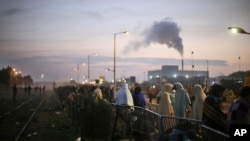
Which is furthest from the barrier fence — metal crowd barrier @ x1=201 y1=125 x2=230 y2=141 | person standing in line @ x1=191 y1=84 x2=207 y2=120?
person standing in line @ x1=191 y1=84 x2=207 y2=120

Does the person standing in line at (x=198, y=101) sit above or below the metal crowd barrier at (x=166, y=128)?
above

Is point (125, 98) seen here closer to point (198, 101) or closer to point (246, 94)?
point (198, 101)

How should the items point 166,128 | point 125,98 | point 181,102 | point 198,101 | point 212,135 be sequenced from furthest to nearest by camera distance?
point 125,98
point 181,102
point 198,101
point 166,128
point 212,135

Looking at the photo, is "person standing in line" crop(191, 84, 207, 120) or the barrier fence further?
"person standing in line" crop(191, 84, 207, 120)

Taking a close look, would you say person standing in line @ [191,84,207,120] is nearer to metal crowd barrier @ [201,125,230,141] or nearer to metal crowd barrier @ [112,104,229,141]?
metal crowd barrier @ [112,104,229,141]

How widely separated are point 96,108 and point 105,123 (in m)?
0.63

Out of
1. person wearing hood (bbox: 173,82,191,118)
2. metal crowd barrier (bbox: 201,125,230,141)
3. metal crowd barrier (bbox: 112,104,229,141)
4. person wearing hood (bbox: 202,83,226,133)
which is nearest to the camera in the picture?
metal crowd barrier (bbox: 201,125,230,141)

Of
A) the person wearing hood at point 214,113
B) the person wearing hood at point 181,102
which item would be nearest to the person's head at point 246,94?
the person wearing hood at point 214,113

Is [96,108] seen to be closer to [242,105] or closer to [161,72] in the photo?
[242,105]

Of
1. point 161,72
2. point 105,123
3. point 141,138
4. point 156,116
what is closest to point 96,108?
point 105,123

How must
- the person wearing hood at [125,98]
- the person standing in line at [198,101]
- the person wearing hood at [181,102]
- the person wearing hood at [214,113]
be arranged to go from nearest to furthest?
the person wearing hood at [214,113], the person standing in line at [198,101], the person wearing hood at [181,102], the person wearing hood at [125,98]

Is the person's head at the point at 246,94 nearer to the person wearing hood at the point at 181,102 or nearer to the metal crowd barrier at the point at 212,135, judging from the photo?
the metal crowd barrier at the point at 212,135

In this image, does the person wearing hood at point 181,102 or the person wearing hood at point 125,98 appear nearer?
the person wearing hood at point 181,102

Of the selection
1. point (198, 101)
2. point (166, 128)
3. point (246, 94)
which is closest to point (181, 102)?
point (198, 101)
